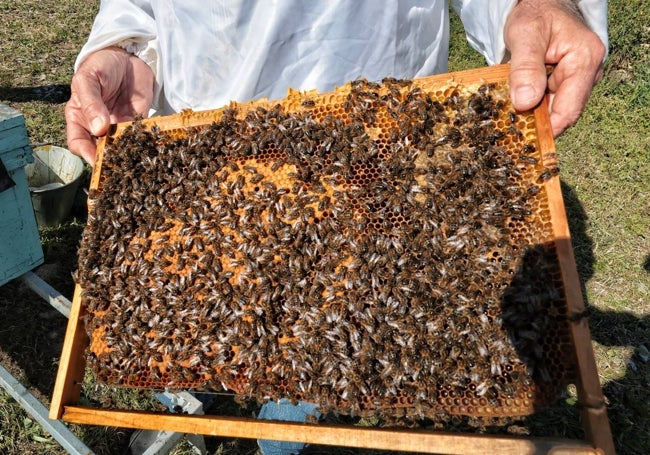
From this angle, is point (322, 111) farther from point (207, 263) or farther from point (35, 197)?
point (35, 197)

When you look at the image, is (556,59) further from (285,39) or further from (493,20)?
(285,39)

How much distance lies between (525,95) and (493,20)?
1.17 metres

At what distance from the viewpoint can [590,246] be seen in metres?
7.10

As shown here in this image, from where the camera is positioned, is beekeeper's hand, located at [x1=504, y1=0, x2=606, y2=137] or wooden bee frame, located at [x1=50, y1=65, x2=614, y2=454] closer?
wooden bee frame, located at [x1=50, y1=65, x2=614, y2=454]

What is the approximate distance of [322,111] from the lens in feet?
11.2

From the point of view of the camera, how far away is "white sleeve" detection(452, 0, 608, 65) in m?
3.32

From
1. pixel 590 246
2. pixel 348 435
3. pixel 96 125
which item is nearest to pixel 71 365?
pixel 96 125

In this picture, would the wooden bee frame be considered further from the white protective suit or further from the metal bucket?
the metal bucket

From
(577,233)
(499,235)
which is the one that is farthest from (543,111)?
(577,233)

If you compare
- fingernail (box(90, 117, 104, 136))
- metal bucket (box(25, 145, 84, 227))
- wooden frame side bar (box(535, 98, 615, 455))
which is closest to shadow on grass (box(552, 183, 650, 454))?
wooden frame side bar (box(535, 98, 615, 455))

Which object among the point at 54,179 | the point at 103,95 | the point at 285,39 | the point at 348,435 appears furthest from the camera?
the point at 54,179

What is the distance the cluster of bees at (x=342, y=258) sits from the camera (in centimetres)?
273

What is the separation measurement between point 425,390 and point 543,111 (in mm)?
1828

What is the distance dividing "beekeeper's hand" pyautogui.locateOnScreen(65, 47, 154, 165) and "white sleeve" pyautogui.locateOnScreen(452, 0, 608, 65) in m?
3.07
